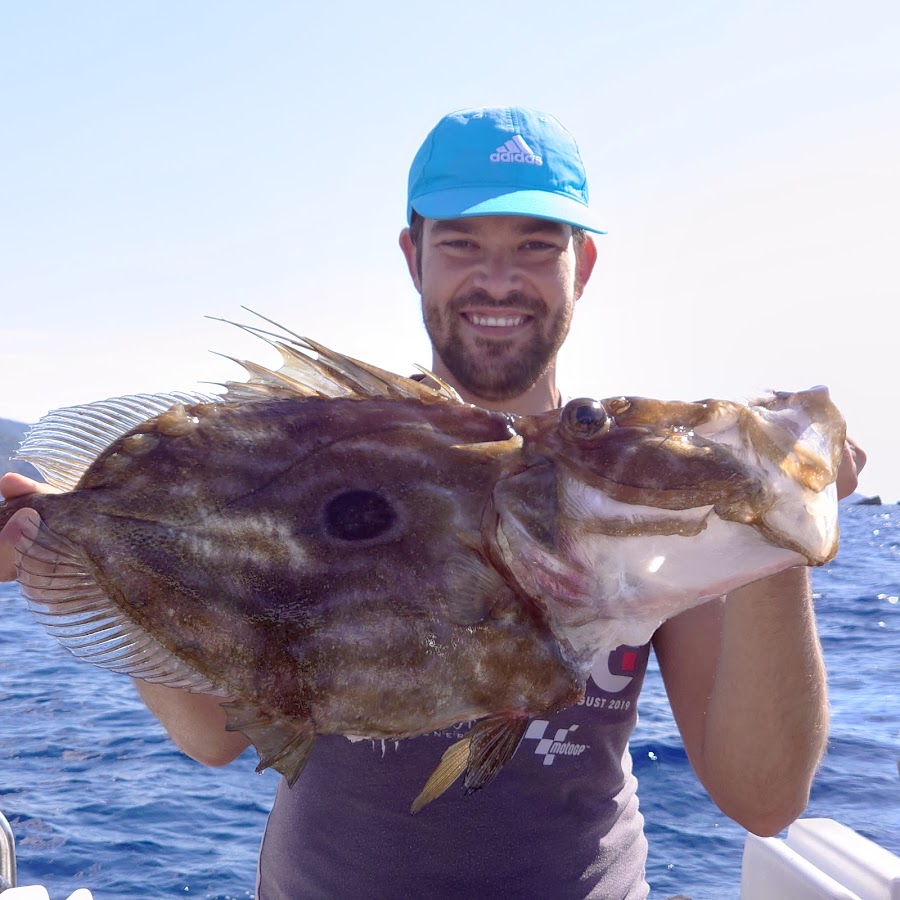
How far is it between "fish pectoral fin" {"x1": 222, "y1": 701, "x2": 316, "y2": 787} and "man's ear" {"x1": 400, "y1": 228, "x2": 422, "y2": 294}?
2.63m

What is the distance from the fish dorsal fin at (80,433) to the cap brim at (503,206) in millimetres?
1635

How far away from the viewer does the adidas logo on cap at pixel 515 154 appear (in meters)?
3.77

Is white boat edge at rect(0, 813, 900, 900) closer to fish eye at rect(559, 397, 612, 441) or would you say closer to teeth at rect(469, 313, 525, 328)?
teeth at rect(469, 313, 525, 328)

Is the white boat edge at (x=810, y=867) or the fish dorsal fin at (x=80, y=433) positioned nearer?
the fish dorsal fin at (x=80, y=433)

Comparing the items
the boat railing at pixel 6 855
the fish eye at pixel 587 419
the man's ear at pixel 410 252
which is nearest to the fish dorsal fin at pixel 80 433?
the fish eye at pixel 587 419

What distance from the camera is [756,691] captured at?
304cm

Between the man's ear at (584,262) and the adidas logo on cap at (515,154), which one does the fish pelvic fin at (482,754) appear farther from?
the man's ear at (584,262)

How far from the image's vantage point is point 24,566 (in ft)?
7.62

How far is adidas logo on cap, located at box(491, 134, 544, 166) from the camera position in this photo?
12.4 ft

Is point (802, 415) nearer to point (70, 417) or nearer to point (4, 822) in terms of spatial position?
point (70, 417)

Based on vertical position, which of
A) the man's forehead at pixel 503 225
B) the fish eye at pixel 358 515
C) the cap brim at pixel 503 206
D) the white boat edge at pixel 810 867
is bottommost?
the white boat edge at pixel 810 867

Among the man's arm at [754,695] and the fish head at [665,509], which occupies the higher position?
the fish head at [665,509]

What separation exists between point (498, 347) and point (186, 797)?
334 inches

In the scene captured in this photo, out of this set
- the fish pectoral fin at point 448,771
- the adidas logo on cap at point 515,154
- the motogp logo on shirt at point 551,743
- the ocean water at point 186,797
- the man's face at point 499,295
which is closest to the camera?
the fish pectoral fin at point 448,771
